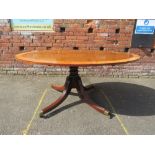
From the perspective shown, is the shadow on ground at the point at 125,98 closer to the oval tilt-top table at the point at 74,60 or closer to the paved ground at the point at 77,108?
the paved ground at the point at 77,108

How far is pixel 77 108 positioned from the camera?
330cm

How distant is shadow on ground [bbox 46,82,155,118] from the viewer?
328 cm

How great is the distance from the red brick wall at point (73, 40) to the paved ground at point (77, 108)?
30 centimetres

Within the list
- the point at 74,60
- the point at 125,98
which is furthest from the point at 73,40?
the point at 74,60

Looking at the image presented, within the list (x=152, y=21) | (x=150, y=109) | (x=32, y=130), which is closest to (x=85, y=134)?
(x=32, y=130)

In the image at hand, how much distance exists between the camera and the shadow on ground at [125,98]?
3276mm

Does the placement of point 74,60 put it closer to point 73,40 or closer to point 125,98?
point 125,98

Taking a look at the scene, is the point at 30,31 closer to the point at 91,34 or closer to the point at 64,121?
the point at 91,34

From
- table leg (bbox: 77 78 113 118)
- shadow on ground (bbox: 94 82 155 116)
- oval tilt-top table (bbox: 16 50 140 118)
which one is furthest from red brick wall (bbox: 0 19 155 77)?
table leg (bbox: 77 78 113 118)

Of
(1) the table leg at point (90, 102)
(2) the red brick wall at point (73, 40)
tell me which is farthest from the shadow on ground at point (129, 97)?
(2) the red brick wall at point (73, 40)

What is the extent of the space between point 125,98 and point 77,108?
0.97 m

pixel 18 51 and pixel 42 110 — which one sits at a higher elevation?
pixel 18 51
